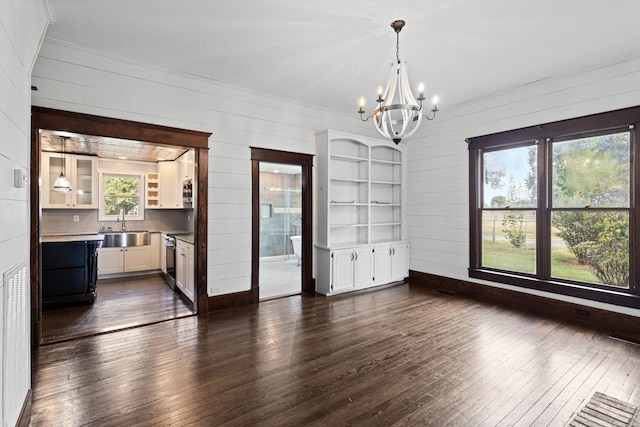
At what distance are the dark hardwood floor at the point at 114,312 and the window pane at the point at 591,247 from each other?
509cm

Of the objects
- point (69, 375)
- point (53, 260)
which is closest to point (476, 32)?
point (69, 375)

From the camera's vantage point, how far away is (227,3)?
2662mm

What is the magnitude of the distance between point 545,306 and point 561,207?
1.36m

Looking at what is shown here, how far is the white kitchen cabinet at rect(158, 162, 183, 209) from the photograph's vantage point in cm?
657

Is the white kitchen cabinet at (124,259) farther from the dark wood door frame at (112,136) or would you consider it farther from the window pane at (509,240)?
the window pane at (509,240)

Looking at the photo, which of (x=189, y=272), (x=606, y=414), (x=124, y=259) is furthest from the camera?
(x=124, y=259)

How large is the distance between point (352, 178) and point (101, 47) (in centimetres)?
400

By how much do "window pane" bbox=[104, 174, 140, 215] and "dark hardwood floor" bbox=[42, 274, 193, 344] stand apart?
201 centimetres

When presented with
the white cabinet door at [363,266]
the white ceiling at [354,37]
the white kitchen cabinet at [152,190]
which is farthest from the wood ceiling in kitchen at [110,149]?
the white cabinet door at [363,266]

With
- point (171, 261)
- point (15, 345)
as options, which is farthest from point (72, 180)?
point (15, 345)

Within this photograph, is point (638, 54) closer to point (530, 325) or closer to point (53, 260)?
point (530, 325)

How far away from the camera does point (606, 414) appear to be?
2.15 meters

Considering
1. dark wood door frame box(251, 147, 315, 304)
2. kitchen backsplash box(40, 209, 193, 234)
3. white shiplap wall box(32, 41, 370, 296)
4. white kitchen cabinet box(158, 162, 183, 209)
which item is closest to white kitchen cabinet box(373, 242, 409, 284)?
dark wood door frame box(251, 147, 315, 304)

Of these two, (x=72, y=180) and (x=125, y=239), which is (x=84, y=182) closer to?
(x=72, y=180)
